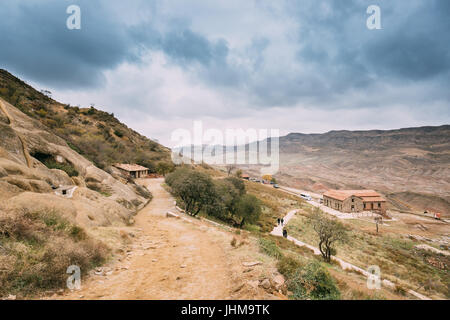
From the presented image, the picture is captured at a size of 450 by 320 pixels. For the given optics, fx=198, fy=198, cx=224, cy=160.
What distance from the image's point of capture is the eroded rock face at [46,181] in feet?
27.2

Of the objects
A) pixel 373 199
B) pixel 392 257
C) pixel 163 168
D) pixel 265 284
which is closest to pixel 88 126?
pixel 163 168

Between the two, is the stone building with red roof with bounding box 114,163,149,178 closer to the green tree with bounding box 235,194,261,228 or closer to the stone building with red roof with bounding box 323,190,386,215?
the green tree with bounding box 235,194,261,228

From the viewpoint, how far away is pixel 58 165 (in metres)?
15.9

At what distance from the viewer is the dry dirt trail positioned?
5719 millimetres

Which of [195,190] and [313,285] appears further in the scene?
[195,190]

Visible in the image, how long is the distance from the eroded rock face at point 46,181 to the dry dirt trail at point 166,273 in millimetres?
3272

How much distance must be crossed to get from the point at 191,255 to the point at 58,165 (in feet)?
46.7

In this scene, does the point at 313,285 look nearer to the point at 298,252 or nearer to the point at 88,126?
the point at 298,252

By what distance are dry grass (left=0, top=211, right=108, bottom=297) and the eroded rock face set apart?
72 cm

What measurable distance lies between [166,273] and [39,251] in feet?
12.7

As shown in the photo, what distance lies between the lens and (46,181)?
1173 centimetres

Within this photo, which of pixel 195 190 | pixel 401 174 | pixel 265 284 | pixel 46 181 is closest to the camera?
pixel 265 284

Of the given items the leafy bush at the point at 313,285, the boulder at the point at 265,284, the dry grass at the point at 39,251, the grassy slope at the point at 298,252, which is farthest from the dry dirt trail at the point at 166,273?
the grassy slope at the point at 298,252
